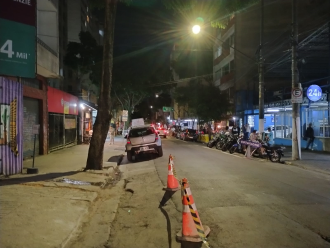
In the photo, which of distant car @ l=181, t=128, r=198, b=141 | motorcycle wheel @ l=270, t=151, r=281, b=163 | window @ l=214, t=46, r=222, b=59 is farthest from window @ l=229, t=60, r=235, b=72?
motorcycle wheel @ l=270, t=151, r=281, b=163

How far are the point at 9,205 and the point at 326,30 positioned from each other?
20012mm

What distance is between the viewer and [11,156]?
34.6 ft

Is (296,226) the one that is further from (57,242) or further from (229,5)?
(229,5)

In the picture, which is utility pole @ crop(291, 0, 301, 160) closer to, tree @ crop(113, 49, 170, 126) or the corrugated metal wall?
the corrugated metal wall

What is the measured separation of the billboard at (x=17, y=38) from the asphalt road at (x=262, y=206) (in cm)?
587

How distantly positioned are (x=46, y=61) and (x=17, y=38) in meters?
5.00

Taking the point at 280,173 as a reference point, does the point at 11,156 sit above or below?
above

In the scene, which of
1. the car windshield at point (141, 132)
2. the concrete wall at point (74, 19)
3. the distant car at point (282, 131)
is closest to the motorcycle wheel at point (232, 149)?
the car windshield at point (141, 132)

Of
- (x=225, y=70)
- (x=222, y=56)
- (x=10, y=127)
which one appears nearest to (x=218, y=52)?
(x=222, y=56)

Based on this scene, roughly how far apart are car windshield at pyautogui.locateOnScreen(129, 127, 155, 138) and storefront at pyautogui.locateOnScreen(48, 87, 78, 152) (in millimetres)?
5326

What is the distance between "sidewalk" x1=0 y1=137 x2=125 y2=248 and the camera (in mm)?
5355

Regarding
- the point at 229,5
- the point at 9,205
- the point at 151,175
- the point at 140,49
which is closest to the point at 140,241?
the point at 9,205

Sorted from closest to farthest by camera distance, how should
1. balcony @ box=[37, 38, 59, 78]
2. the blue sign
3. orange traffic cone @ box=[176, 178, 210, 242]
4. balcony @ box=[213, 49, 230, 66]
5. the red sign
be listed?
orange traffic cone @ box=[176, 178, 210, 242]
balcony @ box=[37, 38, 59, 78]
the blue sign
the red sign
balcony @ box=[213, 49, 230, 66]

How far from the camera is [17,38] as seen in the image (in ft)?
34.2
